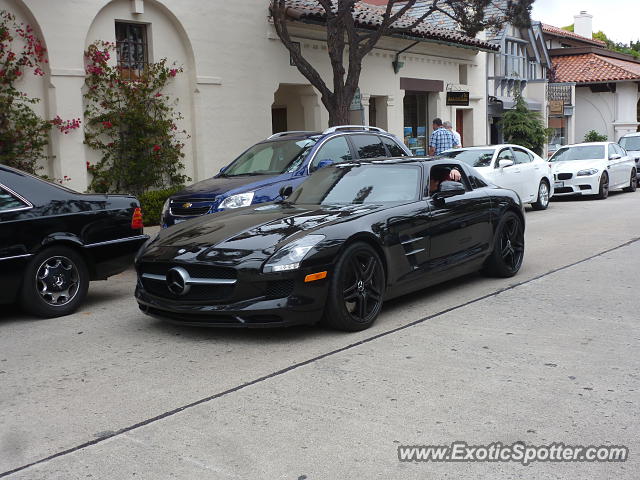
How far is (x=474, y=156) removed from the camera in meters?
16.0

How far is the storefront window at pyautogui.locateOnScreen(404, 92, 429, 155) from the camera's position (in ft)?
80.6

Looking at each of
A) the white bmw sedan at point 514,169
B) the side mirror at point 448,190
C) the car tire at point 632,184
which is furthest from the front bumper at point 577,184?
the side mirror at point 448,190

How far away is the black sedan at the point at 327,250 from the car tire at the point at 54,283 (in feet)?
3.85

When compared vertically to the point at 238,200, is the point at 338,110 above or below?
above

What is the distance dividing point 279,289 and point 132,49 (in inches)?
455

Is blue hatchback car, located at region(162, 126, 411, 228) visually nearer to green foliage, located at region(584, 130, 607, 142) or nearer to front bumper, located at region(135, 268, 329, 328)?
front bumper, located at region(135, 268, 329, 328)

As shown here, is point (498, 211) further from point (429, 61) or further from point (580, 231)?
point (429, 61)

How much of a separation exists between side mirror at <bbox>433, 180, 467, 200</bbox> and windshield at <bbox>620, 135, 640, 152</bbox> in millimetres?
20586

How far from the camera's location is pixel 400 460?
3846 mm

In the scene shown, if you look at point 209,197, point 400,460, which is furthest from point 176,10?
point 400,460

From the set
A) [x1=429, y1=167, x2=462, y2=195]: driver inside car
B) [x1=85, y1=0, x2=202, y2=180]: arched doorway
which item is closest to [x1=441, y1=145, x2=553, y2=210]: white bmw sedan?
[x1=85, y1=0, x2=202, y2=180]: arched doorway

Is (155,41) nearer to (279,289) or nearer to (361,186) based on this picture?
(361,186)

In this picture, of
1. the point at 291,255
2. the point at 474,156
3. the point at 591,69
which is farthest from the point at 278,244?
the point at 591,69

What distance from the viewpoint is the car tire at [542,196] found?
1767cm
